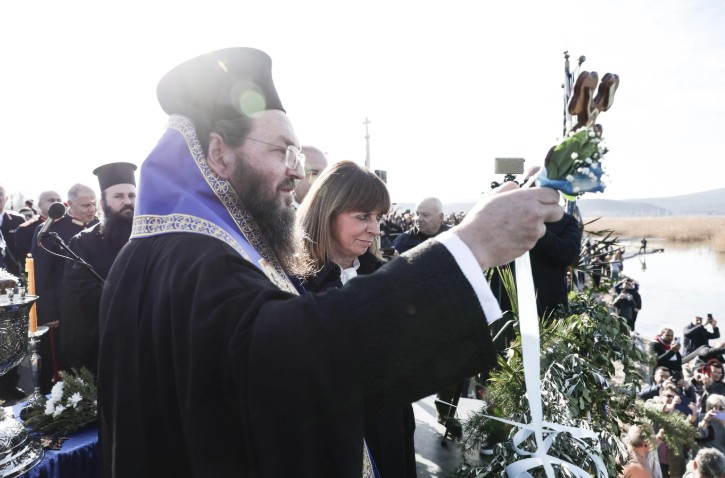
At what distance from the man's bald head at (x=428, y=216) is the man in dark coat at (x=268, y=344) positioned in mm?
4785

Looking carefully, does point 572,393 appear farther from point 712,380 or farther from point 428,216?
point 712,380

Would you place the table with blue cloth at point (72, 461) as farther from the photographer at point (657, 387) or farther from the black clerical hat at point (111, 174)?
the photographer at point (657, 387)

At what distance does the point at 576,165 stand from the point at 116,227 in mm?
4427

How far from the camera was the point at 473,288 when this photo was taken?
1.01 m

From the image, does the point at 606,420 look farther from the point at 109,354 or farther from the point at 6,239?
the point at 6,239

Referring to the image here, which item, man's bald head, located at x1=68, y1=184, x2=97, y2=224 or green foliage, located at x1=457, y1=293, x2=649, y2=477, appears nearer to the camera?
green foliage, located at x1=457, y1=293, x2=649, y2=477

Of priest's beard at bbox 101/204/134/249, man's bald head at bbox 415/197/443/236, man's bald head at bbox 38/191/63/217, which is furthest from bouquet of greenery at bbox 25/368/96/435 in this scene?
man's bald head at bbox 38/191/63/217

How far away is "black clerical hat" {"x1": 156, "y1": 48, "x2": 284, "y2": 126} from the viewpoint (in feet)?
5.10

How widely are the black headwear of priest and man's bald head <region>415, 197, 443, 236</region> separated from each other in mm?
4475

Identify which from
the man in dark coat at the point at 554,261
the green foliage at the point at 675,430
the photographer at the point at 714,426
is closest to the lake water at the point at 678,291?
the photographer at the point at 714,426

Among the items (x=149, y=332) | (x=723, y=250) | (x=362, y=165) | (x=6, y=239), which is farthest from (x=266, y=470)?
(x=723, y=250)

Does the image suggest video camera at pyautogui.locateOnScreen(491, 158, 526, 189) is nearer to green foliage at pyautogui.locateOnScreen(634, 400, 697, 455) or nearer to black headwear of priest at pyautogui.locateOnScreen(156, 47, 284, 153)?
black headwear of priest at pyautogui.locateOnScreen(156, 47, 284, 153)

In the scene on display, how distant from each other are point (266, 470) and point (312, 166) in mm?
3666

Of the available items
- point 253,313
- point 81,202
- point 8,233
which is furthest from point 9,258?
point 253,313
